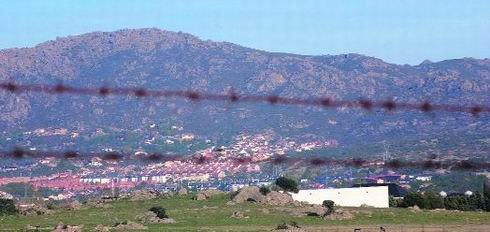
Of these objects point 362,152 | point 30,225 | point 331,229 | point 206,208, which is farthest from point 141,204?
point 362,152

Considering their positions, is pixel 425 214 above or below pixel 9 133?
below

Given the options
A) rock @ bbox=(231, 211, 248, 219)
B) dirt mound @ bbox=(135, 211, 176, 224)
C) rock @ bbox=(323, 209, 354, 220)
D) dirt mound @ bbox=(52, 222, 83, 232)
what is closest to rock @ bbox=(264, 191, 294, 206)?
rock @ bbox=(323, 209, 354, 220)

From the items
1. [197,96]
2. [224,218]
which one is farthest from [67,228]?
[197,96]

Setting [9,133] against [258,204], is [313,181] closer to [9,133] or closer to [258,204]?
[9,133]

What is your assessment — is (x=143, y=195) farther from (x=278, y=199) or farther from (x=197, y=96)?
(x=197, y=96)

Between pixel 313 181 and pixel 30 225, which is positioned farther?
pixel 313 181

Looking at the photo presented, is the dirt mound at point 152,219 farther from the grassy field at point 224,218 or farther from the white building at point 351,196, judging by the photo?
the white building at point 351,196
